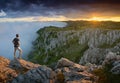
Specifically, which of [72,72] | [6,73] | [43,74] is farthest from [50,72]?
[6,73]

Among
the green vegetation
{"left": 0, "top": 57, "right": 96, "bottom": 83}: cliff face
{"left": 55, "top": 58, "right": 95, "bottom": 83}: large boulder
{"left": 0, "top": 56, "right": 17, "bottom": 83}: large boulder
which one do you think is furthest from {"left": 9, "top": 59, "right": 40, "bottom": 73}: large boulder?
the green vegetation

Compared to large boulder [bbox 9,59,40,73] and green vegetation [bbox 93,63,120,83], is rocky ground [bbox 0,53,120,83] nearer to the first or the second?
large boulder [bbox 9,59,40,73]

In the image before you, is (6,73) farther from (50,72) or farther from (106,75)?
A: (106,75)

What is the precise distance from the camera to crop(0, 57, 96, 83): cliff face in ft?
170

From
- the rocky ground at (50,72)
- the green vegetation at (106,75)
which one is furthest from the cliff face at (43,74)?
the green vegetation at (106,75)

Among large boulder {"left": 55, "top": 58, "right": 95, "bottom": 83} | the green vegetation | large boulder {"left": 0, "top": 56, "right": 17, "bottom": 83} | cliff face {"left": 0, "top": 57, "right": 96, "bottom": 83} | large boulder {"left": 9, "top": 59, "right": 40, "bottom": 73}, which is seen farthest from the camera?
large boulder {"left": 9, "top": 59, "right": 40, "bottom": 73}

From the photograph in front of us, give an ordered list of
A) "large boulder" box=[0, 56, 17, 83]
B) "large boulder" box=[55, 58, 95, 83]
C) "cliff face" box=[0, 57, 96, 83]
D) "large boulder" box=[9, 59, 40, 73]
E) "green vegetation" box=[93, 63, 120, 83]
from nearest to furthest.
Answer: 1. "green vegetation" box=[93, 63, 120, 83]
2. "cliff face" box=[0, 57, 96, 83]
3. "large boulder" box=[55, 58, 95, 83]
4. "large boulder" box=[0, 56, 17, 83]
5. "large boulder" box=[9, 59, 40, 73]

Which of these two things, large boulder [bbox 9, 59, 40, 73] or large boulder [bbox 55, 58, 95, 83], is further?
large boulder [bbox 9, 59, 40, 73]

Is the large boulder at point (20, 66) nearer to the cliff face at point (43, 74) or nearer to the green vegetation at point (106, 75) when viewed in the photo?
the cliff face at point (43, 74)

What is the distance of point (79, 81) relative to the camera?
50406 mm

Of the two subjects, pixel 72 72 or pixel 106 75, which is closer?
pixel 106 75

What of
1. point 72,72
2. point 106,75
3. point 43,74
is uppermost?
point 72,72

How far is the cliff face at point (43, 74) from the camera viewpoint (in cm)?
5185

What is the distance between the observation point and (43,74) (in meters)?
52.2
